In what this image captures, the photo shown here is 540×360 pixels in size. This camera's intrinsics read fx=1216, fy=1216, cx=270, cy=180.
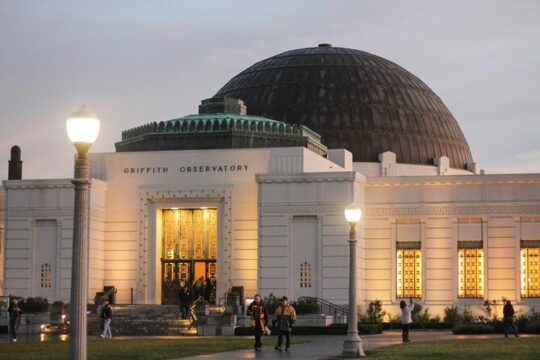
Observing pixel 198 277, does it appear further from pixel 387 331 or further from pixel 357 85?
pixel 357 85

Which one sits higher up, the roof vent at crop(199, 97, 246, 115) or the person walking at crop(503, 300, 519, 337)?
the roof vent at crop(199, 97, 246, 115)

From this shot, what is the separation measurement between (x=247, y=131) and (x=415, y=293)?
11.4 metres

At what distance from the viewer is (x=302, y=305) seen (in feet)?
172

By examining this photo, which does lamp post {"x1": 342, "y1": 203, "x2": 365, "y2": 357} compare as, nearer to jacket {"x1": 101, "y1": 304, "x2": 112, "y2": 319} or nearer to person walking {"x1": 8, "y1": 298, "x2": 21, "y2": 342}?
jacket {"x1": 101, "y1": 304, "x2": 112, "y2": 319}

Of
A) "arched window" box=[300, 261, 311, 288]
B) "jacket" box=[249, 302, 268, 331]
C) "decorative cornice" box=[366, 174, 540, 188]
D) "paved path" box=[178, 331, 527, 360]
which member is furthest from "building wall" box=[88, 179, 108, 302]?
"jacket" box=[249, 302, 268, 331]

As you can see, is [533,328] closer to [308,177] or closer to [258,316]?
[308,177]

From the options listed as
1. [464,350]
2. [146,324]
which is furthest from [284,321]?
[146,324]

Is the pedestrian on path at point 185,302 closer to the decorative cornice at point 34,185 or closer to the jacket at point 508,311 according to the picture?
the decorative cornice at point 34,185

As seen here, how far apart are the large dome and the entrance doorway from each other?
1344 centimetres

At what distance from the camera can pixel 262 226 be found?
56375 millimetres

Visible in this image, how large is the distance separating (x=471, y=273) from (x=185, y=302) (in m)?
14.4

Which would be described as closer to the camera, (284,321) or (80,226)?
(80,226)

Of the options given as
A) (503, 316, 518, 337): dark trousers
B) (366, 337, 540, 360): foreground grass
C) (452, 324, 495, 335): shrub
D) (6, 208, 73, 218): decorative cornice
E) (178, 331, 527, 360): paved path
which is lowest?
(178, 331, 527, 360): paved path

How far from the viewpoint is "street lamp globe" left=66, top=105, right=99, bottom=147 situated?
53.0 feet
